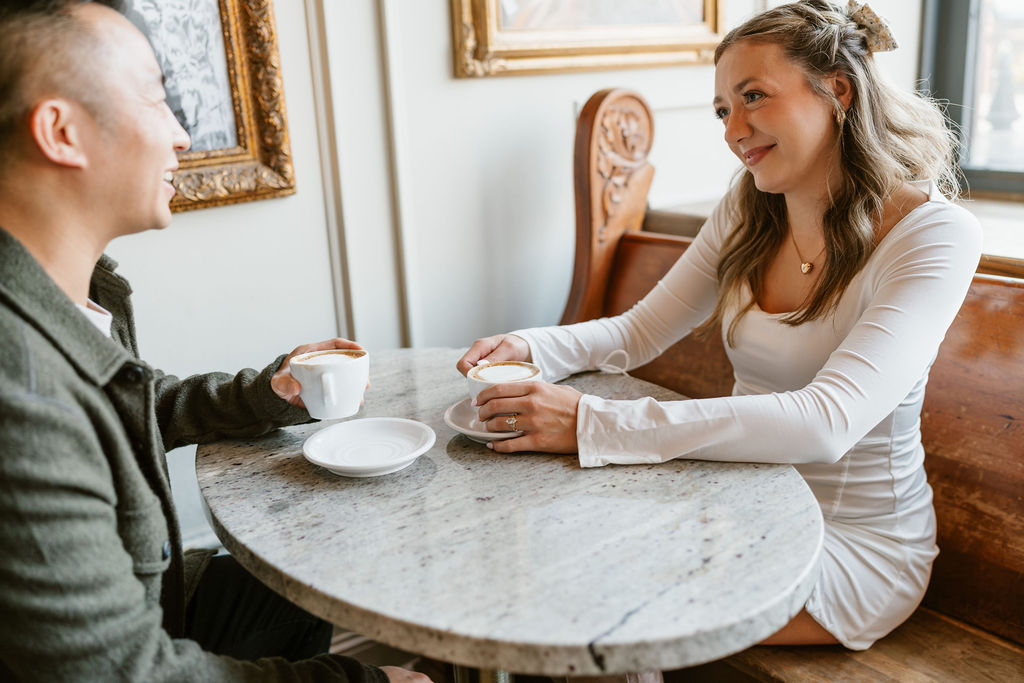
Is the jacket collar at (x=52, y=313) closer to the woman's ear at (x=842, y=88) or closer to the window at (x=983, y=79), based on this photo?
the woman's ear at (x=842, y=88)

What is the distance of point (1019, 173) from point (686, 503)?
210 centimetres

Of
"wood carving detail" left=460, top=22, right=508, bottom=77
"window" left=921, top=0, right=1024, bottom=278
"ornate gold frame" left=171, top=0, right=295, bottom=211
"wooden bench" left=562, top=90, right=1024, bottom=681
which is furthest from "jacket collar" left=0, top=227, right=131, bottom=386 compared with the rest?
"window" left=921, top=0, right=1024, bottom=278

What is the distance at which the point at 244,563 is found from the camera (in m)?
1.00

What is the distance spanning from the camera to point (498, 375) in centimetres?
133

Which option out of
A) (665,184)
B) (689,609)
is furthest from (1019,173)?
(689,609)

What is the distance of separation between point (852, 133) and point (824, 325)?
1.11 ft

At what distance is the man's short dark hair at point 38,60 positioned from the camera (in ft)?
2.99

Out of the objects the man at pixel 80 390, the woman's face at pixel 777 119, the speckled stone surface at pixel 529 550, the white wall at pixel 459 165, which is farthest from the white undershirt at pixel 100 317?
the woman's face at pixel 777 119

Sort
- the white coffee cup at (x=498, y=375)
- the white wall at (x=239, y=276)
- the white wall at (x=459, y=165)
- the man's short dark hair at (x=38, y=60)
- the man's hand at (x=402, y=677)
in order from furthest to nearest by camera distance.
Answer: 1. the white wall at (x=459, y=165)
2. the white wall at (x=239, y=276)
3. the white coffee cup at (x=498, y=375)
4. the man's hand at (x=402, y=677)
5. the man's short dark hair at (x=38, y=60)

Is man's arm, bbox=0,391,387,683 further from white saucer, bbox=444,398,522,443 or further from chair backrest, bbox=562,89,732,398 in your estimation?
chair backrest, bbox=562,89,732,398

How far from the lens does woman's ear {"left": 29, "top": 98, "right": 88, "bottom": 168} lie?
0.91m

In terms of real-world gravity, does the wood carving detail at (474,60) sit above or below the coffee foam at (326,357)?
above

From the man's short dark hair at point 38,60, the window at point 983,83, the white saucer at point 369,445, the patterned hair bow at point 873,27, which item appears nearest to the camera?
the man's short dark hair at point 38,60

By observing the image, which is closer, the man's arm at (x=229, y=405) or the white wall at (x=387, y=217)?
the man's arm at (x=229, y=405)
